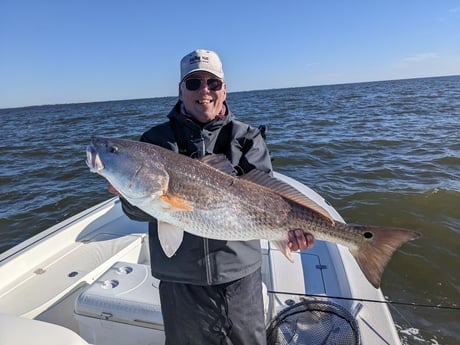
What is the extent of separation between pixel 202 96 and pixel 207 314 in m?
1.72

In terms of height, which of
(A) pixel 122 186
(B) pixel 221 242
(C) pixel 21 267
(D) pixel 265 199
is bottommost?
(C) pixel 21 267

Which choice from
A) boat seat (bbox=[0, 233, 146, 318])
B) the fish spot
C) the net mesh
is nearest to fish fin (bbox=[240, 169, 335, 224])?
the fish spot

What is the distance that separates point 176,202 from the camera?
8.04 feet

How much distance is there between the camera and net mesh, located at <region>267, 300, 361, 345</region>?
324 cm

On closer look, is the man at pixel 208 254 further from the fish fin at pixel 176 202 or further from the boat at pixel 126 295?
the boat at pixel 126 295

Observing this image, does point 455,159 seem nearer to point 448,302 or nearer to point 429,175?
point 429,175

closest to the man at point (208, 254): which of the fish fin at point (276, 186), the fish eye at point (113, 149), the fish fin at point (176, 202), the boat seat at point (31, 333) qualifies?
the fish fin at point (276, 186)

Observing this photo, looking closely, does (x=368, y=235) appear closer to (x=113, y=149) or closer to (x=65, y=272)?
(x=113, y=149)

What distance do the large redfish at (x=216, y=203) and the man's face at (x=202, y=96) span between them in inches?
19.2

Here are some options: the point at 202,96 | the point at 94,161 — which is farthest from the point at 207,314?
the point at 202,96

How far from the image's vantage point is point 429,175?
10922 mm

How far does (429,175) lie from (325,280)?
8.45 m

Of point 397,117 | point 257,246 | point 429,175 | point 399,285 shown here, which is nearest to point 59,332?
point 257,246

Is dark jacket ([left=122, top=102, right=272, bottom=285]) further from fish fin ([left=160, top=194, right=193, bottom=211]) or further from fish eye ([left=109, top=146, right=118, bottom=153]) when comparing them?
fish eye ([left=109, top=146, right=118, bottom=153])
